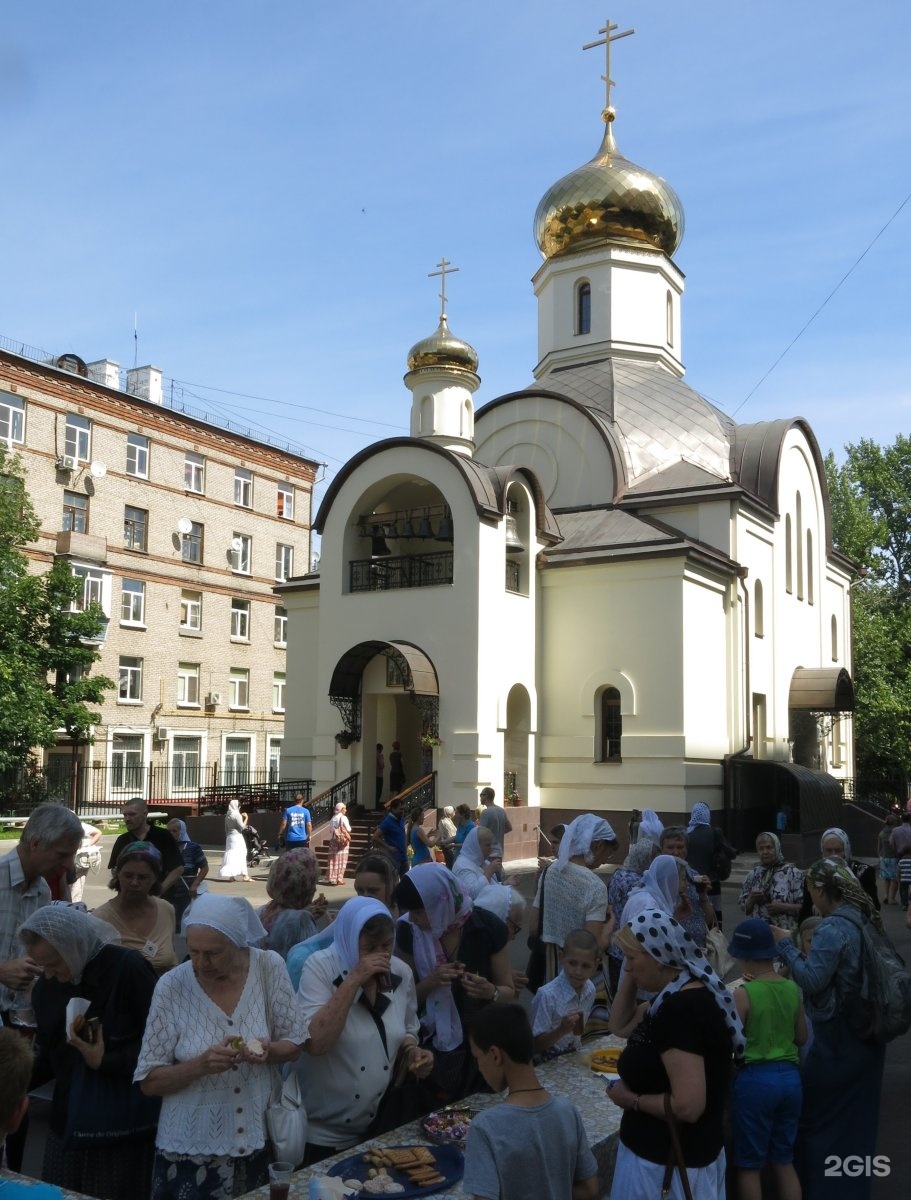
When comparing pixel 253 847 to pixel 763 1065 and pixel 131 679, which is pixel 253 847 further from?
pixel 763 1065

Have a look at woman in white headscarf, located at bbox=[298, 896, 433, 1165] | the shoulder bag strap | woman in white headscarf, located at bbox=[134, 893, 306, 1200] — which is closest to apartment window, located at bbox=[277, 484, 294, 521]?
woman in white headscarf, located at bbox=[298, 896, 433, 1165]

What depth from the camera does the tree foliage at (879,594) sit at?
117 ft

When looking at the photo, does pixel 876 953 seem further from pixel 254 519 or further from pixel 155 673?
pixel 254 519

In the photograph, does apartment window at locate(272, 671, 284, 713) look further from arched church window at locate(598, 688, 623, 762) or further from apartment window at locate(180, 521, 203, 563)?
arched church window at locate(598, 688, 623, 762)

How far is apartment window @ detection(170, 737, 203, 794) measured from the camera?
109 ft

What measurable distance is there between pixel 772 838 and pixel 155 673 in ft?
90.6

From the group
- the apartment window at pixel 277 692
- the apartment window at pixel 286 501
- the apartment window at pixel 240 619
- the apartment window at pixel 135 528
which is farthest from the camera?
the apartment window at pixel 286 501

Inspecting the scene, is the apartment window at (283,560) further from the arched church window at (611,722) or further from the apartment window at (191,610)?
the arched church window at (611,722)

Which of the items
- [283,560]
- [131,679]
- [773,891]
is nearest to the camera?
[773,891]

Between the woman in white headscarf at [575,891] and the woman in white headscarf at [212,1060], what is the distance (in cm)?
284

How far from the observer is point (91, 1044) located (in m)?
3.90

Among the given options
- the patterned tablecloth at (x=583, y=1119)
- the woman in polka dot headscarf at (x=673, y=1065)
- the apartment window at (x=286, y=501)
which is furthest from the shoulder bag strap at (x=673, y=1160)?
the apartment window at (x=286, y=501)

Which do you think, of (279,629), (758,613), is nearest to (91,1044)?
(758,613)

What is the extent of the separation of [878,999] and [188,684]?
3134cm
